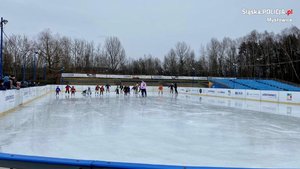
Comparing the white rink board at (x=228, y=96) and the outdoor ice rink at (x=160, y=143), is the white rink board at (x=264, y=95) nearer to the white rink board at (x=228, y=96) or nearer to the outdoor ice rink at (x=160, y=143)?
the white rink board at (x=228, y=96)

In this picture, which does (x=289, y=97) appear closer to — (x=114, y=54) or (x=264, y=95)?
(x=264, y=95)

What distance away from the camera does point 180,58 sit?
252ft

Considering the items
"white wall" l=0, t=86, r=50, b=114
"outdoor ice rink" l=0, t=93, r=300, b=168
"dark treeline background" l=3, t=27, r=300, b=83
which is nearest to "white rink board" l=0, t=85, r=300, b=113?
"white wall" l=0, t=86, r=50, b=114

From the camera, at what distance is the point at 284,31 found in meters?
61.2

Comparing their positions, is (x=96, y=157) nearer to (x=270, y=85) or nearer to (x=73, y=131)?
(x=73, y=131)

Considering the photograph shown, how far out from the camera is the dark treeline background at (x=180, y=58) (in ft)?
182

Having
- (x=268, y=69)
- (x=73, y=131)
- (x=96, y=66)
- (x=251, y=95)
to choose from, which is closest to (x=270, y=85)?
(x=251, y=95)

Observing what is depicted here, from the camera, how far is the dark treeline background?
55500 mm

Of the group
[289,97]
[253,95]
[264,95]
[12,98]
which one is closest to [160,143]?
[12,98]

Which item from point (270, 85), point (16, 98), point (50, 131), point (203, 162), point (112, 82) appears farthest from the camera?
point (112, 82)

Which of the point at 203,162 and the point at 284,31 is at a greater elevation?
the point at 284,31

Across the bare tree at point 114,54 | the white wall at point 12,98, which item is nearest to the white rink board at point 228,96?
the white wall at point 12,98

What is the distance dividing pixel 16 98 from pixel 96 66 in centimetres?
5950

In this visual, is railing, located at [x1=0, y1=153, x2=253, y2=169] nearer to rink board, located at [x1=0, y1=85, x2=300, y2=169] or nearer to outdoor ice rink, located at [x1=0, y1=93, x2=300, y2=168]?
rink board, located at [x1=0, y1=85, x2=300, y2=169]
